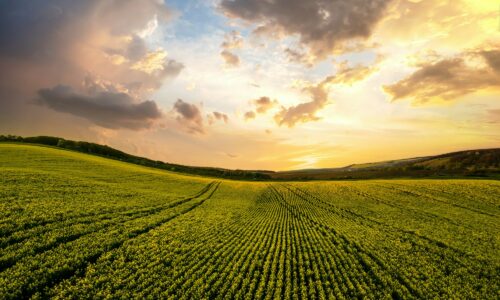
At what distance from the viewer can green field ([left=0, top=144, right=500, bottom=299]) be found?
1575 centimetres

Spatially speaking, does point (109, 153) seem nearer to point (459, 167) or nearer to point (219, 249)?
point (219, 249)

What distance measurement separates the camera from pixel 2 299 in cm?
1269

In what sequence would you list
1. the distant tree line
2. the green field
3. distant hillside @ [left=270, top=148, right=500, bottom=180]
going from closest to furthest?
the green field < distant hillside @ [left=270, top=148, right=500, bottom=180] < the distant tree line

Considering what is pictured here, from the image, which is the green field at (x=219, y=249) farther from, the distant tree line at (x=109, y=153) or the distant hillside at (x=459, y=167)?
the distant tree line at (x=109, y=153)

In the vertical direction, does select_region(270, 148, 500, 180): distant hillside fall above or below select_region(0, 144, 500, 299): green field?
above

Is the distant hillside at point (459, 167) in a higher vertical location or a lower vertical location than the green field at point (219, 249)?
higher

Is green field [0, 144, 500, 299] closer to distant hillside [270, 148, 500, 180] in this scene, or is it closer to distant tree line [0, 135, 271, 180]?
distant hillside [270, 148, 500, 180]

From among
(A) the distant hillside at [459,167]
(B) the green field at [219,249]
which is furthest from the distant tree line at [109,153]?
(B) the green field at [219,249]

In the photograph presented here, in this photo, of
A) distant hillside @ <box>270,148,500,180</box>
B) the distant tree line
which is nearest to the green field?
distant hillside @ <box>270,148,500,180</box>

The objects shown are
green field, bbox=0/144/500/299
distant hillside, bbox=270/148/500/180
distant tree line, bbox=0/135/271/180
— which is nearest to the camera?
green field, bbox=0/144/500/299

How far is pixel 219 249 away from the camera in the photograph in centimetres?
2281

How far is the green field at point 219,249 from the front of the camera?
15.8 m

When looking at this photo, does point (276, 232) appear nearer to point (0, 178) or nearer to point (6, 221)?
point (6, 221)

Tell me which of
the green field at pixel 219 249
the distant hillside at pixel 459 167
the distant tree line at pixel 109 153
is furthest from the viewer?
the distant tree line at pixel 109 153
